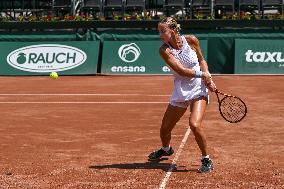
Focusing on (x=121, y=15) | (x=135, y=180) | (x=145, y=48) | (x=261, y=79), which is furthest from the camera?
(x=121, y=15)

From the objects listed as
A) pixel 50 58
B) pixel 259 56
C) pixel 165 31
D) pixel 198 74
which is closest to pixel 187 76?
pixel 198 74

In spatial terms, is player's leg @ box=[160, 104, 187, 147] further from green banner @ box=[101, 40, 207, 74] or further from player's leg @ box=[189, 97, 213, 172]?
green banner @ box=[101, 40, 207, 74]

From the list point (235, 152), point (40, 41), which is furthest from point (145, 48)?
point (235, 152)

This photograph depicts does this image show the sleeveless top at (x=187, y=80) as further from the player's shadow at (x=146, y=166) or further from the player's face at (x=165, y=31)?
the player's shadow at (x=146, y=166)

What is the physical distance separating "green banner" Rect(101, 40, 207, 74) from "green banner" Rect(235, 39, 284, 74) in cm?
139

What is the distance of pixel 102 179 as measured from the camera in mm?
7191

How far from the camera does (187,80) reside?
752cm

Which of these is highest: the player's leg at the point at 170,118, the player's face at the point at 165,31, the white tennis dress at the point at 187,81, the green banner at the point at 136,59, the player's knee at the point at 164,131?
the player's face at the point at 165,31

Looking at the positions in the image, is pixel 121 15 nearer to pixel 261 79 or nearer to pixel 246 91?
pixel 261 79

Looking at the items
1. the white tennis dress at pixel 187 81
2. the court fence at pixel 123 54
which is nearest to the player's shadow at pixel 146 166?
the white tennis dress at pixel 187 81

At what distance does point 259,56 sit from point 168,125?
48.4 feet

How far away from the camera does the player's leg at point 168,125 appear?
7743 millimetres

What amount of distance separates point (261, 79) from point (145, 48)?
4.71 meters

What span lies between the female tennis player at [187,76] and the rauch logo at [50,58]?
15.0 metres
